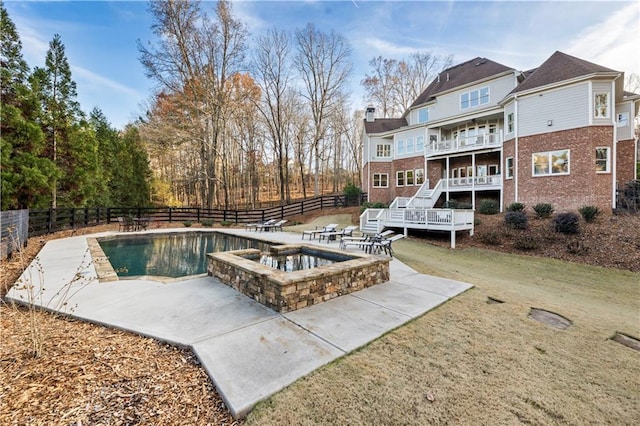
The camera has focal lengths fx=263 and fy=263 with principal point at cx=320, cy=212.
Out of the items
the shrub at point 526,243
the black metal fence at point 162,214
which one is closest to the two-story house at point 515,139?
the shrub at point 526,243

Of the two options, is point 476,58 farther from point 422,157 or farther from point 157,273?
point 157,273

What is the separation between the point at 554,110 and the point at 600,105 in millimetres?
1567

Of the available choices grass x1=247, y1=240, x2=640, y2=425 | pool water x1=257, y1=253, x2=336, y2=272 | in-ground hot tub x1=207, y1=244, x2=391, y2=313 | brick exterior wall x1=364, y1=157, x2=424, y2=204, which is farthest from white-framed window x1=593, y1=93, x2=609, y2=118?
pool water x1=257, y1=253, x2=336, y2=272

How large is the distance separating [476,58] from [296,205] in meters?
17.8

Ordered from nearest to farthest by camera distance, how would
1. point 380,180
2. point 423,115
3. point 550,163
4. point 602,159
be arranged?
point 602,159
point 550,163
point 423,115
point 380,180

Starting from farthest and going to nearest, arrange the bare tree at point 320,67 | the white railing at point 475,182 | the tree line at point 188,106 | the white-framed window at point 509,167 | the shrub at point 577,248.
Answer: the bare tree at point 320,67, the white railing at point 475,182, the white-framed window at point 509,167, the tree line at point 188,106, the shrub at point 577,248

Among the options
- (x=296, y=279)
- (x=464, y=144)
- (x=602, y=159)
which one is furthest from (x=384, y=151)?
(x=296, y=279)

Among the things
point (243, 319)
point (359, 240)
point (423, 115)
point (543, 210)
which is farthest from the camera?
point (423, 115)

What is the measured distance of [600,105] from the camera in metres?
11.9

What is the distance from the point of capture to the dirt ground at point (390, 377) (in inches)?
82.7

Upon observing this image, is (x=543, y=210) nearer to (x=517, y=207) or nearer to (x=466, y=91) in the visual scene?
(x=517, y=207)

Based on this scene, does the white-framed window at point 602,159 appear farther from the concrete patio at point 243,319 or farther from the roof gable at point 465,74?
the concrete patio at point 243,319

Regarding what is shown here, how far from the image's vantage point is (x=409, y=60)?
29875mm

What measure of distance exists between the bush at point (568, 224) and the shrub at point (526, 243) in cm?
120
